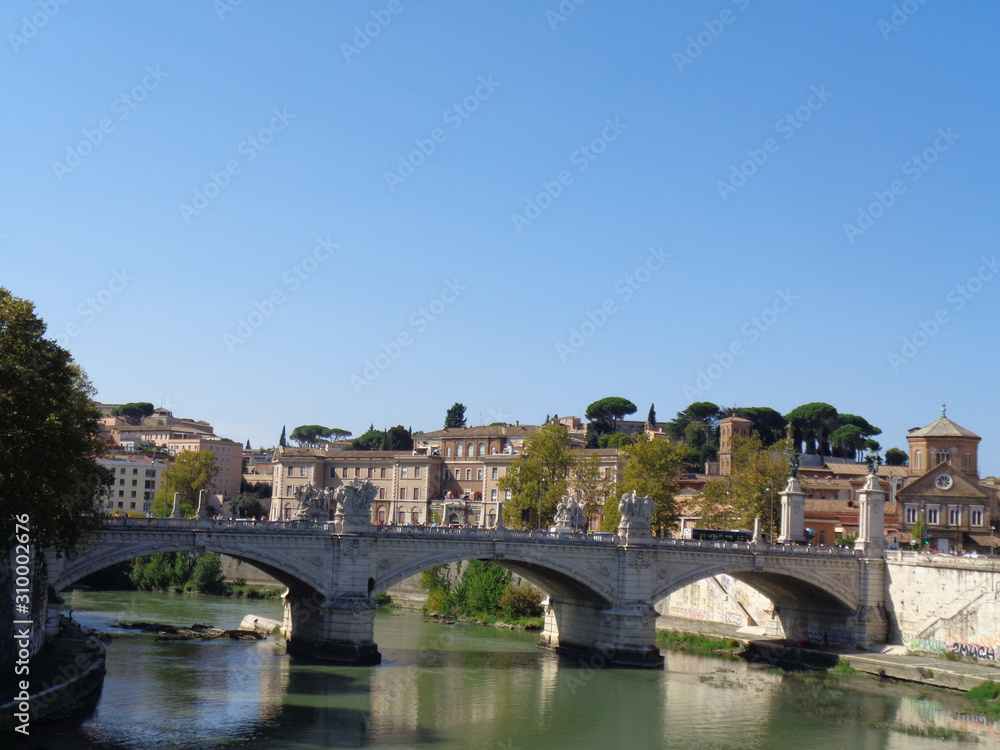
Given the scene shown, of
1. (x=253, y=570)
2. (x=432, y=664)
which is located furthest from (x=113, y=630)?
(x=253, y=570)

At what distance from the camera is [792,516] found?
49.8 meters

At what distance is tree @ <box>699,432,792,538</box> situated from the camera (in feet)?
189

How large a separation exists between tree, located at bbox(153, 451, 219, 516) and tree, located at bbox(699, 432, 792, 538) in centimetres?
4262

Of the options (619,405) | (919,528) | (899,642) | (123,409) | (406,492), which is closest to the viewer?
(899,642)

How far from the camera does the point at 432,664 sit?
40.9m

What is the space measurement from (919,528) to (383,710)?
37246 millimetres

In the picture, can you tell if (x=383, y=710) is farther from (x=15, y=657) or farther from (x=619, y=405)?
(x=619, y=405)

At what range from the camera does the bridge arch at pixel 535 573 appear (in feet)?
130

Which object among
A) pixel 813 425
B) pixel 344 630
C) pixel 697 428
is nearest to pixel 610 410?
pixel 697 428

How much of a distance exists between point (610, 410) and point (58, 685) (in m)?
95.7

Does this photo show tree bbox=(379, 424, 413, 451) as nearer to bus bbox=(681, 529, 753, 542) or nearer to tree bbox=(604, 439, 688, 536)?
tree bbox=(604, 439, 688, 536)

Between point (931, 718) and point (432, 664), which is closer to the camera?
point (931, 718)

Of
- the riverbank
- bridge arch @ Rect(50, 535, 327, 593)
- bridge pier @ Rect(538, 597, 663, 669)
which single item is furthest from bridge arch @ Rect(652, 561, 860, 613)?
the riverbank

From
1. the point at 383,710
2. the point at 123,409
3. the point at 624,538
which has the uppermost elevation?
the point at 123,409
